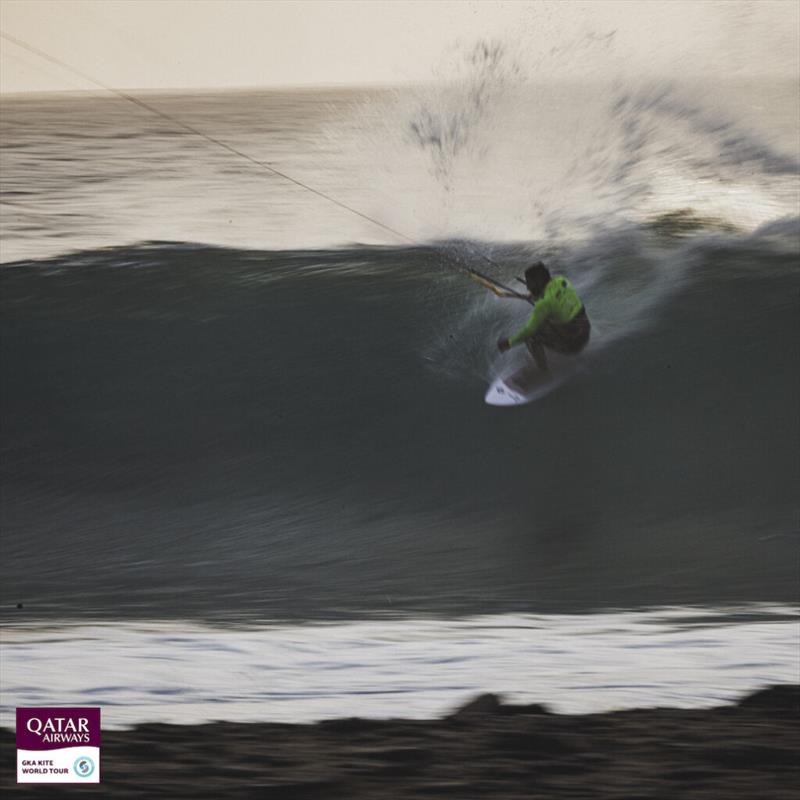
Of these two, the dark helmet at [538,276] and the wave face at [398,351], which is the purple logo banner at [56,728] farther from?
the dark helmet at [538,276]

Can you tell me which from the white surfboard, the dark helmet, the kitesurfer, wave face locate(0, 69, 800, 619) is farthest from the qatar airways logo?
the dark helmet

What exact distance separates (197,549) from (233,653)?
305mm

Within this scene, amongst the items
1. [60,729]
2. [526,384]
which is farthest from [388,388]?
[60,729]

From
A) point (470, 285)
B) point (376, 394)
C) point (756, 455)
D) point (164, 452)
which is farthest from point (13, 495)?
point (756, 455)

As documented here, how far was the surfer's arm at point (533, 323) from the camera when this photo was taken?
2.79 m

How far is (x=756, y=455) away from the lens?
2.81 metres

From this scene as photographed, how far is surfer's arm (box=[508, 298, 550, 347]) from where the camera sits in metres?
2.79

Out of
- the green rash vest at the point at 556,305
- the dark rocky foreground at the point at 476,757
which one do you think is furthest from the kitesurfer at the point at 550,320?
the dark rocky foreground at the point at 476,757

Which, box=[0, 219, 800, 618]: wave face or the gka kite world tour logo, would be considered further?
box=[0, 219, 800, 618]: wave face

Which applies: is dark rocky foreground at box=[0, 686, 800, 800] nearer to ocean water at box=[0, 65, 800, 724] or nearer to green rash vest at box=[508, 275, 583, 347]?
ocean water at box=[0, 65, 800, 724]

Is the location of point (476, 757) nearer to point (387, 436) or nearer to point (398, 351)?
point (387, 436)

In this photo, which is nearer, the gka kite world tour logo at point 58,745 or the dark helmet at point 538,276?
the gka kite world tour logo at point 58,745

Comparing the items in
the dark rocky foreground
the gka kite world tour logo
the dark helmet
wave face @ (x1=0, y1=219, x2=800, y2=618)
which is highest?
the dark helmet

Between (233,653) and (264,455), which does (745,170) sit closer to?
(264,455)
